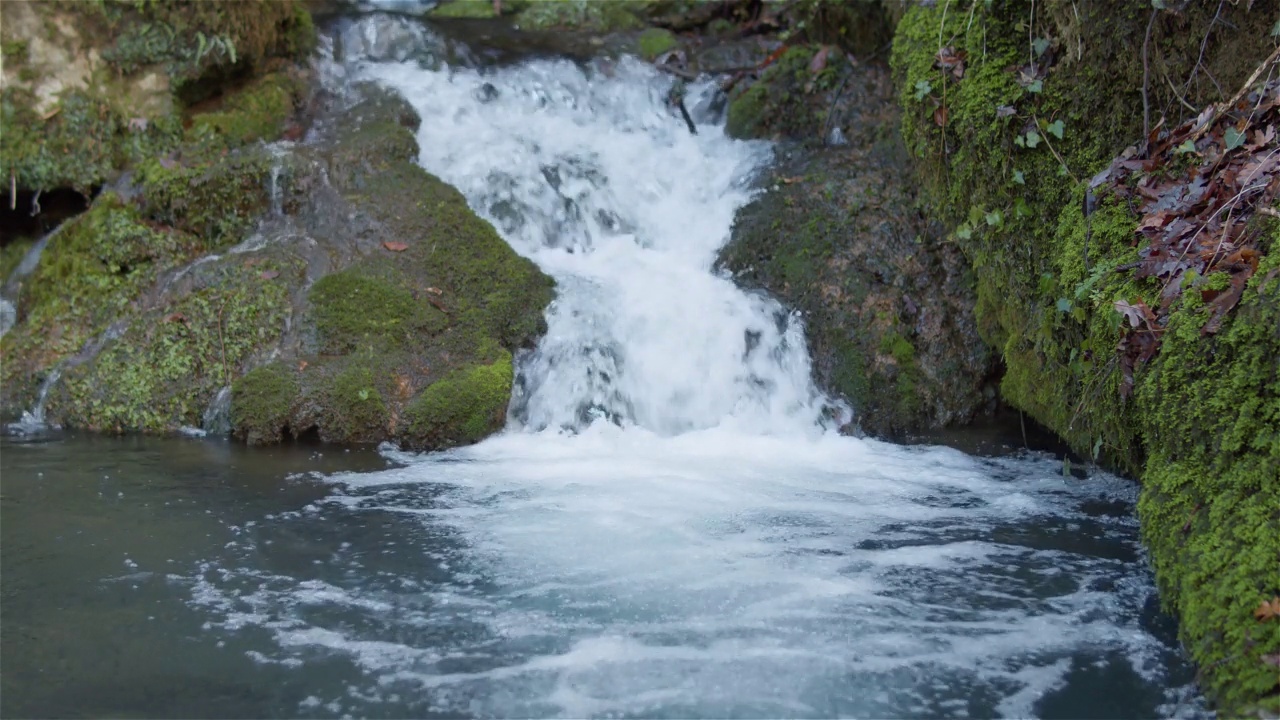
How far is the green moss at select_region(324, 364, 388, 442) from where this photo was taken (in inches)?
267

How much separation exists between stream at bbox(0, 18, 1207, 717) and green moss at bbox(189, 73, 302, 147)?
135 inches

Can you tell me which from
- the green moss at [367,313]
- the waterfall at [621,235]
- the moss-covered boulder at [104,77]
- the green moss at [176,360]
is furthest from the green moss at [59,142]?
the green moss at [367,313]

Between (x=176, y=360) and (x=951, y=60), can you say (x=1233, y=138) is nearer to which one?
(x=951, y=60)

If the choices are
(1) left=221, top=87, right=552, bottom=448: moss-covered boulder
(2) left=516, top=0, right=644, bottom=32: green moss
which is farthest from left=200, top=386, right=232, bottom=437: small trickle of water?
(2) left=516, top=0, right=644, bottom=32: green moss

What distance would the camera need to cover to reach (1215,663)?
330cm

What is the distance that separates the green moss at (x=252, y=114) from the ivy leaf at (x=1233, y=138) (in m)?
7.96

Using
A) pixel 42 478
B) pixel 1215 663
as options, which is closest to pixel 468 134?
pixel 42 478

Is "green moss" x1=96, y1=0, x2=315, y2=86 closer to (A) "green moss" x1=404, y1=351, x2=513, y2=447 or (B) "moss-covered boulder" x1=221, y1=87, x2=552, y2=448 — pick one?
(B) "moss-covered boulder" x1=221, y1=87, x2=552, y2=448

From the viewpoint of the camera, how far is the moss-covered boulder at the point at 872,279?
7.20m

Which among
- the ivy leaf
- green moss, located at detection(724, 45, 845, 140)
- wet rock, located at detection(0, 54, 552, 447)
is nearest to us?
the ivy leaf

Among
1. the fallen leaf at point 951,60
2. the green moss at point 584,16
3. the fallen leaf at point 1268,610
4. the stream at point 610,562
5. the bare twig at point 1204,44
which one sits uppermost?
the green moss at point 584,16

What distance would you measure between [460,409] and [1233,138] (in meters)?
4.90

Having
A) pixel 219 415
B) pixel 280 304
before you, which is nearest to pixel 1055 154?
pixel 280 304

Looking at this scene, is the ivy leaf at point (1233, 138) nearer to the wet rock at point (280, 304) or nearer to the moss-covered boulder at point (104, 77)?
the wet rock at point (280, 304)
